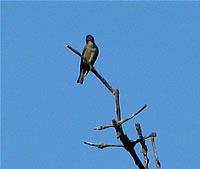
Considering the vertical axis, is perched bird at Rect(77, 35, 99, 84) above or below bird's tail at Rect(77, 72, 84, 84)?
above

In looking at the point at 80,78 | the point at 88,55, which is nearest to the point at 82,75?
the point at 80,78

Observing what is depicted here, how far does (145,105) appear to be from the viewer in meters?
2.93

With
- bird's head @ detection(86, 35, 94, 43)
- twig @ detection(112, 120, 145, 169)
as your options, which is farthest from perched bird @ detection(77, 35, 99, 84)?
twig @ detection(112, 120, 145, 169)

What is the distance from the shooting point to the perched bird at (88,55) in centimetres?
1232

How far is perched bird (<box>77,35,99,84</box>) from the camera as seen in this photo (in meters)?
12.3

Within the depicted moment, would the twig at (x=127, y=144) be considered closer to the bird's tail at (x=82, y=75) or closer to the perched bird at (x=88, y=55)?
the perched bird at (x=88, y=55)

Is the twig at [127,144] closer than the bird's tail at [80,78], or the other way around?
the twig at [127,144]

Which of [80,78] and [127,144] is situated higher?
[80,78]

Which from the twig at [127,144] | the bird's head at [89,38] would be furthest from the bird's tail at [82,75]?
the twig at [127,144]

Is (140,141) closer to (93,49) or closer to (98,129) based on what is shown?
(98,129)

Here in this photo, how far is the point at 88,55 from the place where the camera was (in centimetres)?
1255

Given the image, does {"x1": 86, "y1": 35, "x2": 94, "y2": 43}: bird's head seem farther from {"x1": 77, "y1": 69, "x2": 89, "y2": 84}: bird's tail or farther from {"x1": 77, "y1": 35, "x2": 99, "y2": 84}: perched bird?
{"x1": 77, "y1": 69, "x2": 89, "y2": 84}: bird's tail

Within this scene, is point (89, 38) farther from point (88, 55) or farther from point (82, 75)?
point (82, 75)

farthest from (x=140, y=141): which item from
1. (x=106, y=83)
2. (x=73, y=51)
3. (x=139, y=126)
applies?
(x=73, y=51)
